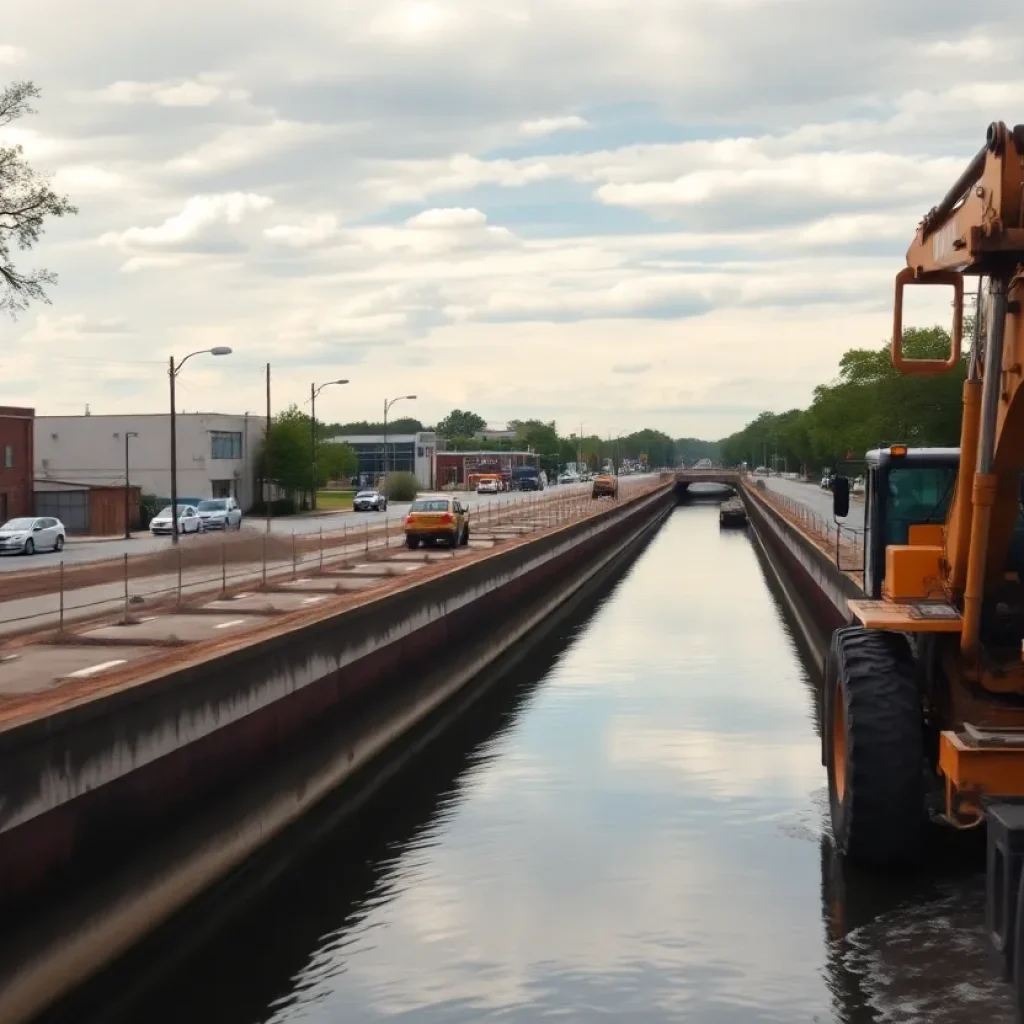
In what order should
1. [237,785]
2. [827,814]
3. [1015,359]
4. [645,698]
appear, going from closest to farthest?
[1015,359] < [237,785] < [827,814] < [645,698]

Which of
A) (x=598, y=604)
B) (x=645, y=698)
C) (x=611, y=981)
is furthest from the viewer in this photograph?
(x=598, y=604)

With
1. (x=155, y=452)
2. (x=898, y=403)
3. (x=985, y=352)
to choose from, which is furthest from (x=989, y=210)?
(x=898, y=403)

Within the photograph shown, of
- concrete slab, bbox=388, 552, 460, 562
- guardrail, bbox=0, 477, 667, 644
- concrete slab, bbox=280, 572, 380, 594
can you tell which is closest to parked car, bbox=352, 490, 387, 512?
guardrail, bbox=0, 477, 667, 644

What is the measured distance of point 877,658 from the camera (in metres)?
14.0

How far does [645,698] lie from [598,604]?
82.0 feet

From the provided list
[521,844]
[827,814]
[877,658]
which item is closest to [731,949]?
[877,658]

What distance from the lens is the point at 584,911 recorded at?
664 inches

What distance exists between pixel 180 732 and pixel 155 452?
3700 inches

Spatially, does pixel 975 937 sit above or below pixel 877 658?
below

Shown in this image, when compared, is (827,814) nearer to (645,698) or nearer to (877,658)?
(877,658)

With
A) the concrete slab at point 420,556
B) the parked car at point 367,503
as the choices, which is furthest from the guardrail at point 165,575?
the parked car at point 367,503

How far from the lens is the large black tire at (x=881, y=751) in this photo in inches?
535

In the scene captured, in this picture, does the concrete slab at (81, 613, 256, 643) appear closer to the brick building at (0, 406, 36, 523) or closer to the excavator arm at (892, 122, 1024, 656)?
the excavator arm at (892, 122, 1024, 656)

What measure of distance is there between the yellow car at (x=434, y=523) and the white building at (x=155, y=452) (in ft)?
154
